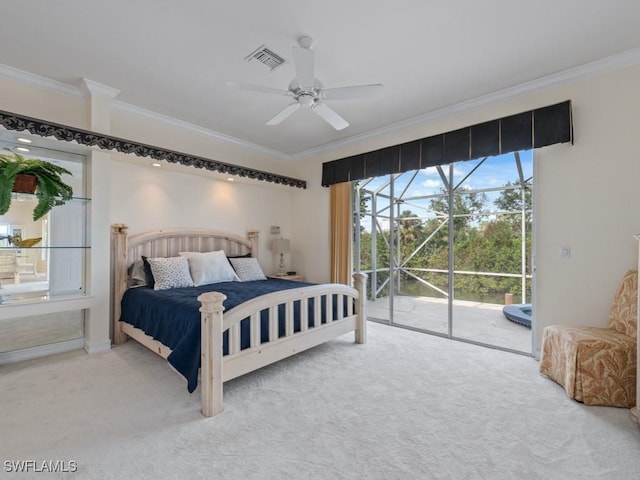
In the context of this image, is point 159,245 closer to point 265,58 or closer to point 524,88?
point 265,58

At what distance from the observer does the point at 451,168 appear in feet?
11.9

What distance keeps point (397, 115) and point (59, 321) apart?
14.4 feet

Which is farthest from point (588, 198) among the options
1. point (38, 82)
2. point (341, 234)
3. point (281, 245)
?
point (38, 82)

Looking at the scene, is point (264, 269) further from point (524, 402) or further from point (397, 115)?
point (524, 402)

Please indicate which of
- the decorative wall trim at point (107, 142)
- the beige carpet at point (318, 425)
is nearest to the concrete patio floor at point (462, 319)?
the beige carpet at point (318, 425)

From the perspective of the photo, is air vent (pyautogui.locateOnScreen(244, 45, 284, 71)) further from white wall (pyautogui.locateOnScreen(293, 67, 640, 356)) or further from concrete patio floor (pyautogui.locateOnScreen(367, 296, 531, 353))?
concrete patio floor (pyautogui.locateOnScreen(367, 296, 531, 353))

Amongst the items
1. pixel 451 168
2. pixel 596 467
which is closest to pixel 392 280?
pixel 451 168

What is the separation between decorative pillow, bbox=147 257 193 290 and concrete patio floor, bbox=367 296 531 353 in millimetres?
2685

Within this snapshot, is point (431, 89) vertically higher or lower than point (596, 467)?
higher

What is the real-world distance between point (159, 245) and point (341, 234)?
99.9 inches

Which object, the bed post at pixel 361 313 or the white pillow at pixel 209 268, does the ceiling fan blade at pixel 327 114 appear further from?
the white pillow at pixel 209 268

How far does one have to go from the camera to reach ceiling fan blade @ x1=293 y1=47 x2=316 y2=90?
197 centimetres
